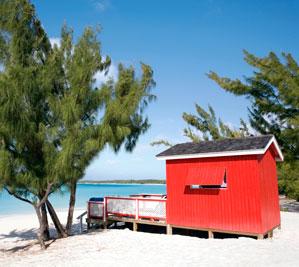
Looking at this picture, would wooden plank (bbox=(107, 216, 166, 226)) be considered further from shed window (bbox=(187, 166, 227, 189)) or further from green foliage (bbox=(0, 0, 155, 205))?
green foliage (bbox=(0, 0, 155, 205))

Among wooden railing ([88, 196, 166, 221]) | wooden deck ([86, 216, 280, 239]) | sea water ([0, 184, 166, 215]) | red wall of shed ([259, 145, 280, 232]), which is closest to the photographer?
red wall of shed ([259, 145, 280, 232])

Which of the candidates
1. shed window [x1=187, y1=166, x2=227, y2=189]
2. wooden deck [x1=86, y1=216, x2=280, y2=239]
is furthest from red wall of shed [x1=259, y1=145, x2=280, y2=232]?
shed window [x1=187, y1=166, x2=227, y2=189]

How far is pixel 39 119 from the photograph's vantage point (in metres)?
12.4

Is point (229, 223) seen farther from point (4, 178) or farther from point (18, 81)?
point (18, 81)

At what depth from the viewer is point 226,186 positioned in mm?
12281

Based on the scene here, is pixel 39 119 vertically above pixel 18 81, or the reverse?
pixel 18 81

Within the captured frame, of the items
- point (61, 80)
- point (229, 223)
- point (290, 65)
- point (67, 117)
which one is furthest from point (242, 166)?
point (290, 65)

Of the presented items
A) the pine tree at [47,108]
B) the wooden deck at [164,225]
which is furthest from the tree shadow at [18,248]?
the wooden deck at [164,225]

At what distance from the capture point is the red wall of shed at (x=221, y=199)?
38.3ft

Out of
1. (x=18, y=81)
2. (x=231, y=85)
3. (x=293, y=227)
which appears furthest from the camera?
(x=231, y=85)

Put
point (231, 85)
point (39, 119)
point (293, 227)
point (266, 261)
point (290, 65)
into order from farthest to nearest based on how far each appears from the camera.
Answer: point (231, 85) < point (290, 65) < point (293, 227) < point (39, 119) < point (266, 261)

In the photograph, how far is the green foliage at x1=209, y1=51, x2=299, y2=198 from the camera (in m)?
19.2

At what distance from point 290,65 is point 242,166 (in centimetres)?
1169

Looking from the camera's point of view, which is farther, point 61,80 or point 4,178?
point 61,80
